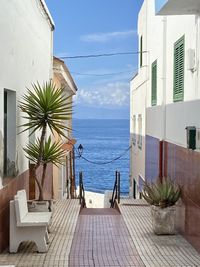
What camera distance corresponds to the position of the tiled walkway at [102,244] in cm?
816

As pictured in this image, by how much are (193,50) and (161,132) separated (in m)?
4.92

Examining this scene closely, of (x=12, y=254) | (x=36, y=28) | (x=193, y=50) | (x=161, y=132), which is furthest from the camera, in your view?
(x=161, y=132)

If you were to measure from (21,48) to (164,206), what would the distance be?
421 cm

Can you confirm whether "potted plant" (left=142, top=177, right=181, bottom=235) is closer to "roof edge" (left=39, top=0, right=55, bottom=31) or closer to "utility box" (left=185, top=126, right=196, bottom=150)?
"utility box" (left=185, top=126, right=196, bottom=150)

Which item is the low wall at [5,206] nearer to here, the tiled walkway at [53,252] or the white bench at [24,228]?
the white bench at [24,228]

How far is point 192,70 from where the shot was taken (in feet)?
32.4

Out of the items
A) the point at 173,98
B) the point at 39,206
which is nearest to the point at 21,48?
the point at 39,206

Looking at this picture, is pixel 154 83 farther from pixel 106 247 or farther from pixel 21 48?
pixel 106 247

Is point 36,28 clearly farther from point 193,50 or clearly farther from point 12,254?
point 12,254

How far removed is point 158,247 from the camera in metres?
9.33

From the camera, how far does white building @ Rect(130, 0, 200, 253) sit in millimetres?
9453

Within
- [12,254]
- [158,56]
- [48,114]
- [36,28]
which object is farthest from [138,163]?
[12,254]

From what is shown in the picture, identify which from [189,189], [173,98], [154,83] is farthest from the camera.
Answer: [154,83]

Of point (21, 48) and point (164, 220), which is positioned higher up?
point (21, 48)
